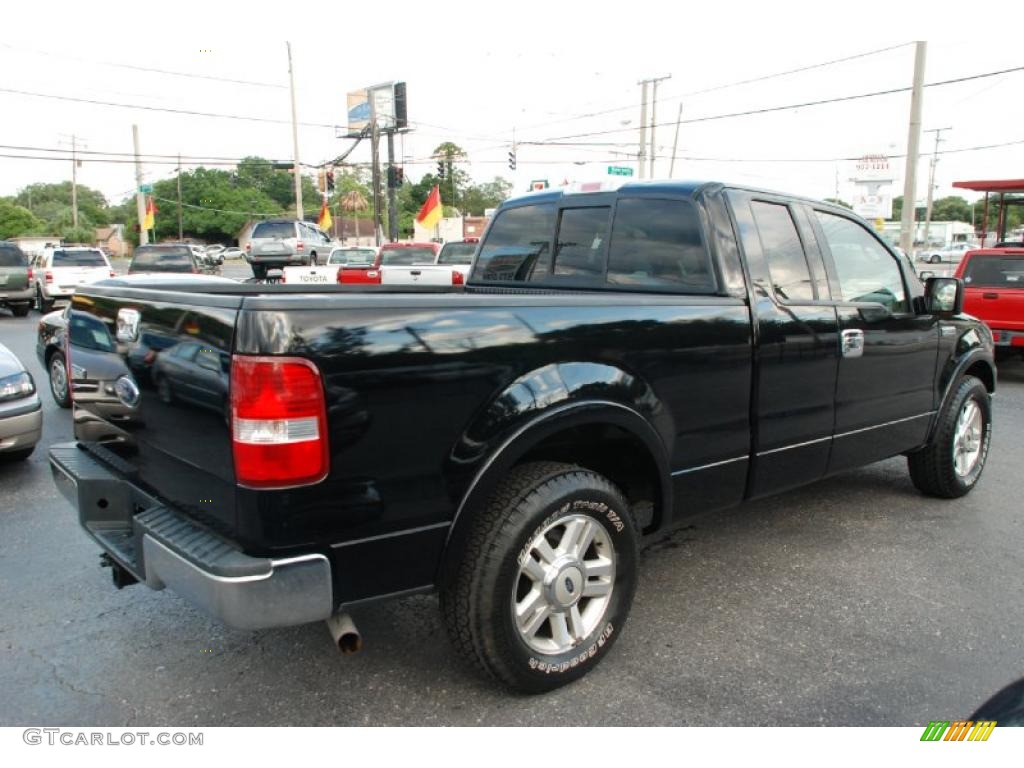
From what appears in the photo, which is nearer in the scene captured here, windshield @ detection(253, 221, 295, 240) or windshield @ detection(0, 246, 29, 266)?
windshield @ detection(0, 246, 29, 266)

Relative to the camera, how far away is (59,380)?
775cm

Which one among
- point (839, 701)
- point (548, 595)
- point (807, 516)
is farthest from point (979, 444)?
point (548, 595)

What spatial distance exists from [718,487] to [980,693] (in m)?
1.22

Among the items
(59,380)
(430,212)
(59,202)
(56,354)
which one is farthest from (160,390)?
(59,202)

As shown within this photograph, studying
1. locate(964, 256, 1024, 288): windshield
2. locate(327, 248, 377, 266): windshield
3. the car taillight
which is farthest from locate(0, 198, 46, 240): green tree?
the car taillight

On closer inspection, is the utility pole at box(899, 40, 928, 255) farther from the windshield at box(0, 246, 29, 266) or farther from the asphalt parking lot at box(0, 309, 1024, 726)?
the windshield at box(0, 246, 29, 266)

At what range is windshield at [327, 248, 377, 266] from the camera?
25.0m

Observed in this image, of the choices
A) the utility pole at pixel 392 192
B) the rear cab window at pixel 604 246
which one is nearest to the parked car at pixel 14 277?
the utility pole at pixel 392 192

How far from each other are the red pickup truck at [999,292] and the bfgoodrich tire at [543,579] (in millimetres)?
8963

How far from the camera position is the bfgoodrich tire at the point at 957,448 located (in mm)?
4926

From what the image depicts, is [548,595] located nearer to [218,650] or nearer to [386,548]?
[386,548]

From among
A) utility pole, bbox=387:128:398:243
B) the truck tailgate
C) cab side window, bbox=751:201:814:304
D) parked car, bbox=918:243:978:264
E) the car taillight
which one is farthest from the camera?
parked car, bbox=918:243:978:264

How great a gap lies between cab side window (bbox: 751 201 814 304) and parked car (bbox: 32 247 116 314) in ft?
61.1

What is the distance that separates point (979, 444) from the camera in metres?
5.32
